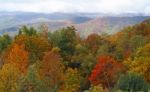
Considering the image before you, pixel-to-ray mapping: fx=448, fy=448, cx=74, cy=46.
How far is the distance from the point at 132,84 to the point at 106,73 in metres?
14.5

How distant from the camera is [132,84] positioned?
285ft

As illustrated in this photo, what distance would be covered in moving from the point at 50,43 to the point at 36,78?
48188 millimetres

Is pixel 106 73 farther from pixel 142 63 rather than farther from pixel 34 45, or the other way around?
pixel 34 45

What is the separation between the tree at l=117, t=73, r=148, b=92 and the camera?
86.7 metres

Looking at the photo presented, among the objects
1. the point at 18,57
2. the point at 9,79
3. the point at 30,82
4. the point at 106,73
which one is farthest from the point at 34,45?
the point at 30,82

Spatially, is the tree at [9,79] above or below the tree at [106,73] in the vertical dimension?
above

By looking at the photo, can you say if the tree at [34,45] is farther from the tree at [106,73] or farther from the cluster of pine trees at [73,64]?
the tree at [106,73]

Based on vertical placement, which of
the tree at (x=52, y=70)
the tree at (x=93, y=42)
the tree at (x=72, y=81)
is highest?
the tree at (x=93, y=42)

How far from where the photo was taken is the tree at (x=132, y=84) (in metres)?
86.7

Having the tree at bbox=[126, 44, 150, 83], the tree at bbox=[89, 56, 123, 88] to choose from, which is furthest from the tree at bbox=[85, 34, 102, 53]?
the tree at bbox=[126, 44, 150, 83]

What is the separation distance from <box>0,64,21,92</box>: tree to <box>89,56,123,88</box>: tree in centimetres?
2326

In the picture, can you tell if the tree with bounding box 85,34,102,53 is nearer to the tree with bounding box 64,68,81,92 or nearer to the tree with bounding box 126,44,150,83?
the tree with bounding box 64,68,81,92

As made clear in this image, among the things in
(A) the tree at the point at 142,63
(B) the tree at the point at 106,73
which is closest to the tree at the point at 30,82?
(B) the tree at the point at 106,73

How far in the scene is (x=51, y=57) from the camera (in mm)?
103125
